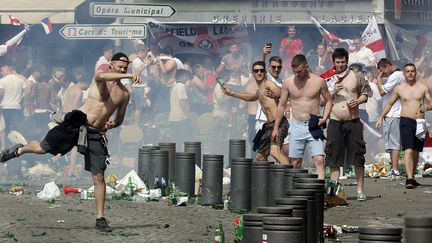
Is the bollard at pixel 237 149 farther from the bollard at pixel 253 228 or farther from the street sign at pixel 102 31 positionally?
the bollard at pixel 253 228

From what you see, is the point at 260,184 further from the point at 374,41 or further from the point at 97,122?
the point at 374,41

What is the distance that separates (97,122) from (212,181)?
10.5 ft

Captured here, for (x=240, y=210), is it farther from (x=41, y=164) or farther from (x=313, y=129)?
(x=41, y=164)

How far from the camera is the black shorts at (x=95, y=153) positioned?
1495 centimetres

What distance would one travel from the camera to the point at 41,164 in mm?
26344

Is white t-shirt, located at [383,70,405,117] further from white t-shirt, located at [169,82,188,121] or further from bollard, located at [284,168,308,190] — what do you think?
bollard, located at [284,168,308,190]

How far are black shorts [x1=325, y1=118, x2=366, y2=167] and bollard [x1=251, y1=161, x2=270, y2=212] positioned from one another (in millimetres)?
2011

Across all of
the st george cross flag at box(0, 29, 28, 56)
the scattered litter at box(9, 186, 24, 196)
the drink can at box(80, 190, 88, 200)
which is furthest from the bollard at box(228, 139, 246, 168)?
the st george cross flag at box(0, 29, 28, 56)

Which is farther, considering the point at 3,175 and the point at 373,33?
the point at 373,33

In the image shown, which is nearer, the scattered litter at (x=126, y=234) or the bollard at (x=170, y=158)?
the scattered litter at (x=126, y=234)

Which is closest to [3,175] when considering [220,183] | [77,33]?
[77,33]

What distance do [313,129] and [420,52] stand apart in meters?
16.5

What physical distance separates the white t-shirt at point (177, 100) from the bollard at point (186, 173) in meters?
10.4

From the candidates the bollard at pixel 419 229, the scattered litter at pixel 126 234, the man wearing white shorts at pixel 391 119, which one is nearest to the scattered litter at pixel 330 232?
the scattered litter at pixel 126 234
